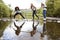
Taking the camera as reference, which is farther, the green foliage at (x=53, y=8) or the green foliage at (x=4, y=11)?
the green foliage at (x=53, y=8)

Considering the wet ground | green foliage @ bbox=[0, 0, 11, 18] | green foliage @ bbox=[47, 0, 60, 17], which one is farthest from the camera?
green foliage @ bbox=[47, 0, 60, 17]

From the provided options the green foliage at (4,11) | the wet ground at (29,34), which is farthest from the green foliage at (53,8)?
the wet ground at (29,34)

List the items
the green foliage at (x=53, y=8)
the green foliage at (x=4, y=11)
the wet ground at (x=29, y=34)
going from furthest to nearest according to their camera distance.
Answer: the green foliage at (x=53, y=8) → the green foliage at (x=4, y=11) → the wet ground at (x=29, y=34)

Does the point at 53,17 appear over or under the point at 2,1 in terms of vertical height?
under

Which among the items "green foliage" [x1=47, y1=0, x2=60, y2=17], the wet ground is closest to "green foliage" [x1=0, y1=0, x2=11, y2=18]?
"green foliage" [x1=47, y1=0, x2=60, y2=17]

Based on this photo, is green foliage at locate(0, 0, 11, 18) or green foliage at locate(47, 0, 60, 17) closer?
green foliage at locate(0, 0, 11, 18)

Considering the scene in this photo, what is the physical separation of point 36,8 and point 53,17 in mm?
1347

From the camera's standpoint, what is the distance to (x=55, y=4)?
15.4 meters

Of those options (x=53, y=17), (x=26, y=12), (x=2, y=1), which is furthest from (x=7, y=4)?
(x=53, y=17)

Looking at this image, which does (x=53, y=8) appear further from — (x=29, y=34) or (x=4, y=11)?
(x=29, y=34)

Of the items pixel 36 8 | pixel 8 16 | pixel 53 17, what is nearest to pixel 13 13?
pixel 8 16

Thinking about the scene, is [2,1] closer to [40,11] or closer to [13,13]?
[13,13]

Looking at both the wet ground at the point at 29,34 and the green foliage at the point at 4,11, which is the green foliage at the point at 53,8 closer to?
the green foliage at the point at 4,11

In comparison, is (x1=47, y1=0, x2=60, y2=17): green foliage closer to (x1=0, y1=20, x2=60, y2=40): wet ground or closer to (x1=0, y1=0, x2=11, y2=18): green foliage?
(x1=0, y1=0, x2=11, y2=18): green foliage
